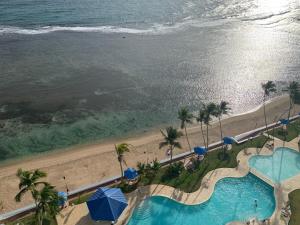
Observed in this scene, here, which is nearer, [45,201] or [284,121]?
[45,201]

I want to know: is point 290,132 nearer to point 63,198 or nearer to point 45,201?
point 63,198

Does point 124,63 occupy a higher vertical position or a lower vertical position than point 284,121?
higher

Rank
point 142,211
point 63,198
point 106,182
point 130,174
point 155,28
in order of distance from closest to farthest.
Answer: point 63,198 → point 142,211 → point 130,174 → point 106,182 → point 155,28

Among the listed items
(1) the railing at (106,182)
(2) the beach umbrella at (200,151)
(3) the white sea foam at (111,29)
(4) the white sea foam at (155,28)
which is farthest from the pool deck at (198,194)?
(4) the white sea foam at (155,28)

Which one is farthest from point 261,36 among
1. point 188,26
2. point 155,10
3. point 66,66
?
point 66,66

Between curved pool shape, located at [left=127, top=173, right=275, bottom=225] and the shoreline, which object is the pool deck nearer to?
curved pool shape, located at [left=127, top=173, right=275, bottom=225]

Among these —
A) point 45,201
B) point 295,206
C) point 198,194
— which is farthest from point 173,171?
point 45,201

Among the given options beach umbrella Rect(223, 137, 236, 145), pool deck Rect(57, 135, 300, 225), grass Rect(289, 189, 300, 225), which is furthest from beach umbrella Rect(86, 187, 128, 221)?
beach umbrella Rect(223, 137, 236, 145)

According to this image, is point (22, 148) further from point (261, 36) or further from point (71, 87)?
point (261, 36)
